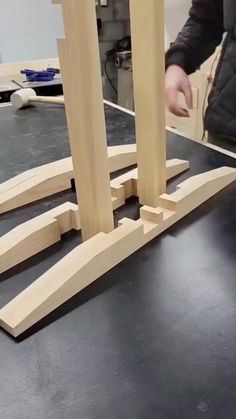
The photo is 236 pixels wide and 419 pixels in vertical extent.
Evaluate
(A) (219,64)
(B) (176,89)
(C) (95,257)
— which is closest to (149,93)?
(C) (95,257)

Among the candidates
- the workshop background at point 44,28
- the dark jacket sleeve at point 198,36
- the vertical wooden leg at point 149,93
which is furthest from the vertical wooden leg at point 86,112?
the workshop background at point 44,28

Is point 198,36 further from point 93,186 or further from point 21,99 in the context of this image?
point 93,186

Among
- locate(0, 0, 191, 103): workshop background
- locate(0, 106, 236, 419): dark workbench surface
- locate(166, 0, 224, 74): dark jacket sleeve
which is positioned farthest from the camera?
locate(0, 0, 191, 103): workshop background

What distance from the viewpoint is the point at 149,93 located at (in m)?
0.58

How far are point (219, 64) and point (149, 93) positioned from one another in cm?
51

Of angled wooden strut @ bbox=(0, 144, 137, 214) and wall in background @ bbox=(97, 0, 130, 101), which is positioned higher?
wall in background @ bbox=(97, 0, 130, 101)

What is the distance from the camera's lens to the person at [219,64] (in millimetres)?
943

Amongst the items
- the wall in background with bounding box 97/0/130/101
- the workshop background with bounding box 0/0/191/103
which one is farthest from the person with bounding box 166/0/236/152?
the wall in background with bounding box 97/0/130/101

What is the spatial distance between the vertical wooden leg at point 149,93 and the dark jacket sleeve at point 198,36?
0.49 metres

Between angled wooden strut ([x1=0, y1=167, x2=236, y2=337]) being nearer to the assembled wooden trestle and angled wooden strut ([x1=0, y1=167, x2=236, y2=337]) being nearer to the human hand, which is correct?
the assembled wooden trestle

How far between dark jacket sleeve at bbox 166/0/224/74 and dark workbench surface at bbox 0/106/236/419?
0.58m

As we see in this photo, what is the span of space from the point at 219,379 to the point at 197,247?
22 cm

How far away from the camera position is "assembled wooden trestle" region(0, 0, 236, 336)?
1.48 ft

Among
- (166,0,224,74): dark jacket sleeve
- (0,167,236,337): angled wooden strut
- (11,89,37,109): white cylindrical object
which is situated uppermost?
(166,0,224,74): dark jacket sleeve
